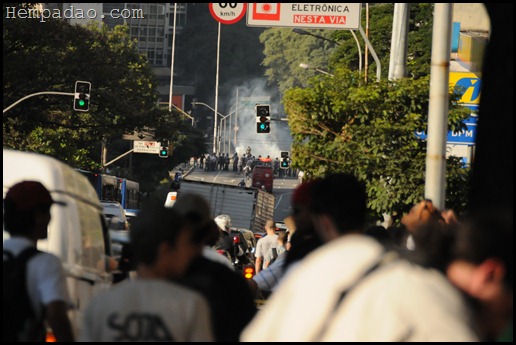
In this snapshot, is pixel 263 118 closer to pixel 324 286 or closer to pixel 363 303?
pixel 324 286

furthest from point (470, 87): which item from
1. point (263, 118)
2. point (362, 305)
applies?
point (362, 305)

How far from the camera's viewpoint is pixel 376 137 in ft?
66.6

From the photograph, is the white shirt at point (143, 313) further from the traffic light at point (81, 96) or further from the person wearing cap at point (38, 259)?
the traffic light at point (81, 96)

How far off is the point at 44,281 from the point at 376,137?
14695 millimetres

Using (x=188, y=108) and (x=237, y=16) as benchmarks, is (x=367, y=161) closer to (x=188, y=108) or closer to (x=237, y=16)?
(x=237, y=16)

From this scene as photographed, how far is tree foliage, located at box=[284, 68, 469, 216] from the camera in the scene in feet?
65.5

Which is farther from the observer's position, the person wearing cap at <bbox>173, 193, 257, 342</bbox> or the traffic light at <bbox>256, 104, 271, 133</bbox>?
the traffic light at <bbox>256, 104, 271, 133</bbox>

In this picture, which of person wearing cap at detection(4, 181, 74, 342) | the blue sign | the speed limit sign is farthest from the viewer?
the speed limit sign

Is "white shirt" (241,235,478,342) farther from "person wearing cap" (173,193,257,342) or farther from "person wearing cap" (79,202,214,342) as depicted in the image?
"person wearing cap" (173,193,257,342)

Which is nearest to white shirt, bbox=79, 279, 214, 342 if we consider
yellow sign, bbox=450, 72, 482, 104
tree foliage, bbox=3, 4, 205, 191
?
yellow sign, bbox=450, 72, 482, 104

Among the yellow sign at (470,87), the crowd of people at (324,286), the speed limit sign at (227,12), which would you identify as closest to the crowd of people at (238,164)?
the yellow sign at (470,87)

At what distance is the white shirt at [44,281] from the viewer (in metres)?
5.90

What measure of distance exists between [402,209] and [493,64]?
42.0 ft

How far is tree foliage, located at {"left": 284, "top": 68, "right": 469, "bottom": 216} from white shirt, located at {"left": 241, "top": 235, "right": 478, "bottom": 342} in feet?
51.5
